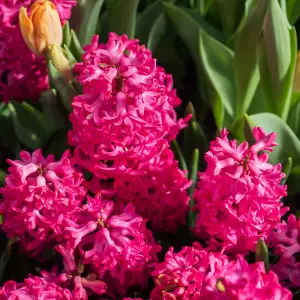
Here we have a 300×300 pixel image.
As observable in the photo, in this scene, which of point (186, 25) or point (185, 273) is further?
point (186, 25)

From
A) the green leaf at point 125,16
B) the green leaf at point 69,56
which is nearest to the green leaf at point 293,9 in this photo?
the green leaf at point 125,16

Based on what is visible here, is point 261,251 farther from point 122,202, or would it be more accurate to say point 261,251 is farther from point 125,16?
point 125,16

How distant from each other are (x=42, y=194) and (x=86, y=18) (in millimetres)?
348

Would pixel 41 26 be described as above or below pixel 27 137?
above

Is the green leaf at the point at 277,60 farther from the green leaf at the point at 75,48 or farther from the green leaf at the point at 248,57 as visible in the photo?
the green leaf at the point at 75,48

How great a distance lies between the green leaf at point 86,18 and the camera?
76 cm

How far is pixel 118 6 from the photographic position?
30.9 inches

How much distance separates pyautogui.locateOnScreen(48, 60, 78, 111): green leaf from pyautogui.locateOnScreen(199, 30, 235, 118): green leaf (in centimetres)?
17

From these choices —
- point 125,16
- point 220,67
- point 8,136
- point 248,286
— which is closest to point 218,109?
point 220,67

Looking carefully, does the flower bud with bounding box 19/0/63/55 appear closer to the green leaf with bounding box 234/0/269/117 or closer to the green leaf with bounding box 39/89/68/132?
the green leaf with bounding box 39/89/68/132

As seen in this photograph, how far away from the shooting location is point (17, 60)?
0.73 meters

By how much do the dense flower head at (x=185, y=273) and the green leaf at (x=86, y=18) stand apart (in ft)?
1.26

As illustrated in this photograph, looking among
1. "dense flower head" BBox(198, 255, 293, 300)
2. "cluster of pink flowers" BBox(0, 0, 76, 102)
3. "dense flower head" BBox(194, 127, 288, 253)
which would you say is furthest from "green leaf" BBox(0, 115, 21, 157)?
"dense flower head" BBox(198, 255, 293, 300)

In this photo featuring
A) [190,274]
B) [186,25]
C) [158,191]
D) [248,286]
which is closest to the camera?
[248,286]
